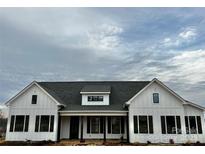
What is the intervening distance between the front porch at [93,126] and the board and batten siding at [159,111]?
1855 mm

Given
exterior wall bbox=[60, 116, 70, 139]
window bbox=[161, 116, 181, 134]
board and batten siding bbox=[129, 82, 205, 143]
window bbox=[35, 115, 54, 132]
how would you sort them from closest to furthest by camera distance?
board and batten siding bbox=[129, 82, 205, 143] < window bbox=[161, 116, 181, 134] < window bbox=[35, 115, 54, 132] < exterior wall bbox=[60, 116, 70, 139]

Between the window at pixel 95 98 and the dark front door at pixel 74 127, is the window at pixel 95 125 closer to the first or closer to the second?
the dark front door at pixel 74 127

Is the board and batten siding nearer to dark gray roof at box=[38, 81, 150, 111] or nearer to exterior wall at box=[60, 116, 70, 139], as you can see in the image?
dark gray roof at box=[38, 81, 150, 111]

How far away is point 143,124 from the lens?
46.4 feet

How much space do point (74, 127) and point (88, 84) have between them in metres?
5.32

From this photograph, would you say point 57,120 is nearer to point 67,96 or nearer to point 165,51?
point 67,96

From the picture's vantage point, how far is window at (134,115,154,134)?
14.0 m

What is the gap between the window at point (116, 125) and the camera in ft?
52.4

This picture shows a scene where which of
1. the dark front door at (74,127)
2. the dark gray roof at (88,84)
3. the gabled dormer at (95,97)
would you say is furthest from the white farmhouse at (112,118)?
the gabled dormer at (95,97)

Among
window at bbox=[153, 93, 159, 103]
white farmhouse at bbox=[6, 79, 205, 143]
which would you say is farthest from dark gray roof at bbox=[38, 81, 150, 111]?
window at bbox=[153, 93, 159, 103]

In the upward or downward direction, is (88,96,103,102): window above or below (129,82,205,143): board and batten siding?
above

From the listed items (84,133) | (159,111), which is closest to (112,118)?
(84,133)

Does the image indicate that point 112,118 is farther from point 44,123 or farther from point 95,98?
point 44,123
